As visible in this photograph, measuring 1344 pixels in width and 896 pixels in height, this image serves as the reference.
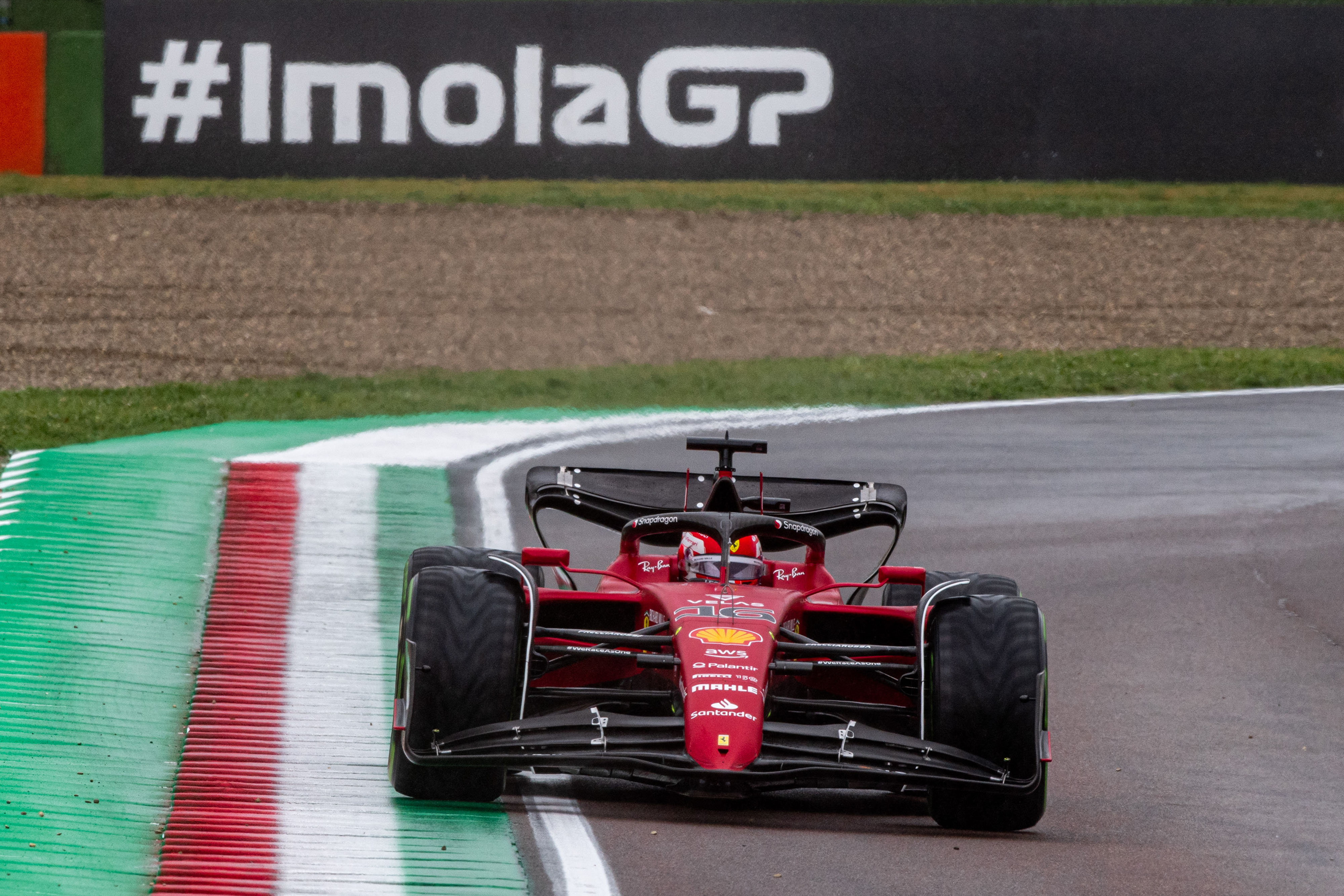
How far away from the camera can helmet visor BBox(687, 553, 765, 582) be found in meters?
8.00

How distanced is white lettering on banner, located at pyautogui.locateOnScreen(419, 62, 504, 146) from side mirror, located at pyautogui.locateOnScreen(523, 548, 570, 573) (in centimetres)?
1729

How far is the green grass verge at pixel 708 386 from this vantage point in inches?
674

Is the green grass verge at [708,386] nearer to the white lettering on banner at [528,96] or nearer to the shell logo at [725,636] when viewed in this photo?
the white lettering on banner at [528,96]

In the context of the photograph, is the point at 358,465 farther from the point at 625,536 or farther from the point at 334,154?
the point at 334,154

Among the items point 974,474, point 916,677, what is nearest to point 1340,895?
point 916,677

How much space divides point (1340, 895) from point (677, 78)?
19135 mm

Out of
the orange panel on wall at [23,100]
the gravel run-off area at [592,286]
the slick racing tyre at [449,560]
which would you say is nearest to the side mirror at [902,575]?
the slick racing tyre at [449,560]

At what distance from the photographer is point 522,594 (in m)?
7.28

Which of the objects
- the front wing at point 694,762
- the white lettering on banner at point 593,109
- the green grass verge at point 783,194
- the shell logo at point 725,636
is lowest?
the front wing at point 694,762

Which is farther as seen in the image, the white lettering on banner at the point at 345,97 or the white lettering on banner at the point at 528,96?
the white lettering on banner at the point at 528,96

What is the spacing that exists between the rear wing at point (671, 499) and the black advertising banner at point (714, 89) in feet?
52.6

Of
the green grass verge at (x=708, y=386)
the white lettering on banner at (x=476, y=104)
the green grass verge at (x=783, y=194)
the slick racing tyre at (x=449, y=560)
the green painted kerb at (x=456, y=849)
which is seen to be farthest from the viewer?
the green grass verge at (x=783, y=194)

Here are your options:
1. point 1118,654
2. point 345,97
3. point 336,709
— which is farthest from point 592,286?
point 336,709

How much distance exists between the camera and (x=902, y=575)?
8047 mm
